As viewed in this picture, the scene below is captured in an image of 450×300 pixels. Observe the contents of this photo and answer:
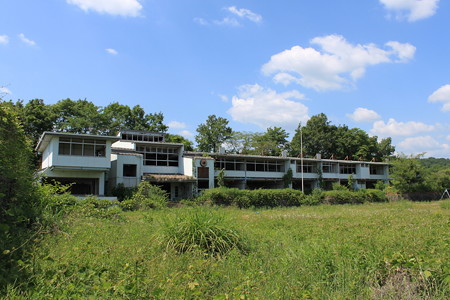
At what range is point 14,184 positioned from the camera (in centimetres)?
832

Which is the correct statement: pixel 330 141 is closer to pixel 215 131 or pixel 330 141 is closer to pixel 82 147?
→ pixel 215 131

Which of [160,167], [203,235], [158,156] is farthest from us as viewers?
[158,156]

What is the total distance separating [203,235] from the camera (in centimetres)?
676

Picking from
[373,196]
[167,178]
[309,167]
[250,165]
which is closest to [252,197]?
[167,178]

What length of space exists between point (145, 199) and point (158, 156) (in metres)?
8.30

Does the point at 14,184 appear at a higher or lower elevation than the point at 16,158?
lower

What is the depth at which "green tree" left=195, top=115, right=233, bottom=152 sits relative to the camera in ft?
163

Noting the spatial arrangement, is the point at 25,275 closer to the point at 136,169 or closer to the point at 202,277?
the point at 202,277

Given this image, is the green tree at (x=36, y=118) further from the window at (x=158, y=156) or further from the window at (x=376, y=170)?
the window at (x=376, y=170)

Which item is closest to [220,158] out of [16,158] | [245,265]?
[16,158]

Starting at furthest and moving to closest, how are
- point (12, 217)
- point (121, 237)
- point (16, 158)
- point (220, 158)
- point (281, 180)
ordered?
point (281, 180) → point (220, 158) → point (16, 158) → point (121, 237) → point (12, 217)

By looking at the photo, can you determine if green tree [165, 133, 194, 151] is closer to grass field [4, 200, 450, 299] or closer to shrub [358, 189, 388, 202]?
shrub [358, 189, 388, 202]

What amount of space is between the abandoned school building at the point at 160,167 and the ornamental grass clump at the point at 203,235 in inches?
439

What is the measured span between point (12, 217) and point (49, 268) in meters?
3.51
